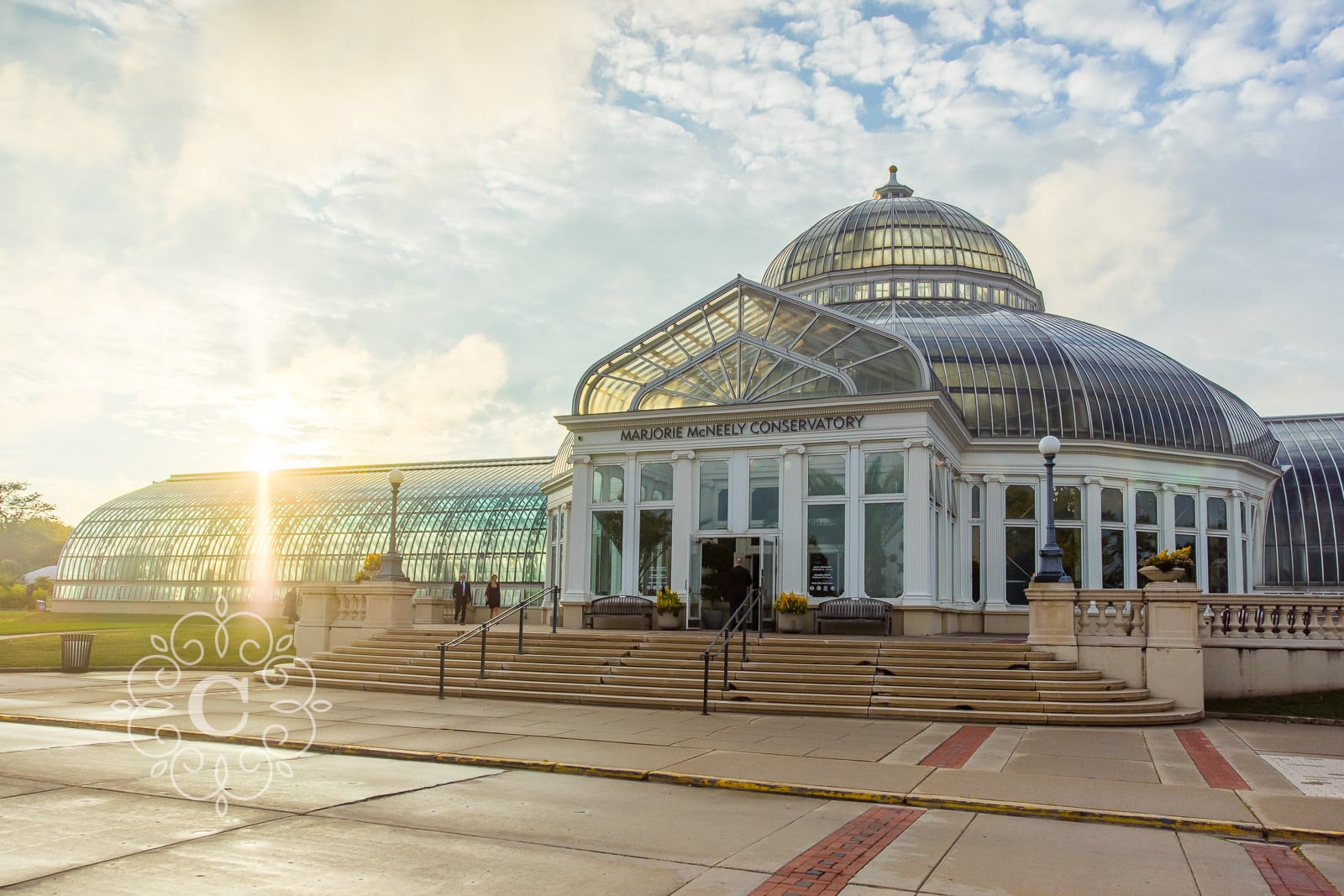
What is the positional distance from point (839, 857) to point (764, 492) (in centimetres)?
1815

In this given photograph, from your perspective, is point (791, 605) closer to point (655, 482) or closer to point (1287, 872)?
point (655, 482)

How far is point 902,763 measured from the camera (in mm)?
12812

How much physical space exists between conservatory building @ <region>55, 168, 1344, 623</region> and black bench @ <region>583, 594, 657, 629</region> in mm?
366

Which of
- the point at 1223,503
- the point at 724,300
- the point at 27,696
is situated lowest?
the point at 27,696

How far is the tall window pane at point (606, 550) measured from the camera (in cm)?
2762

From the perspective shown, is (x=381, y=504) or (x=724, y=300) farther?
(x=381, y=504)

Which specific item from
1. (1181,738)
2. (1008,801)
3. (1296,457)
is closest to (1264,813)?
(1008,801)

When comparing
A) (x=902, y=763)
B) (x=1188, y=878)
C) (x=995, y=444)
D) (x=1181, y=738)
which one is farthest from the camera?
(x=995, y=444)

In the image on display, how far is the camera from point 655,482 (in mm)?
27578

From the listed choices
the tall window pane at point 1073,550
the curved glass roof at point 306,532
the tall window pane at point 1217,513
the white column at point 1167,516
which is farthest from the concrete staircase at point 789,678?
the curved glass roof at point 306,532

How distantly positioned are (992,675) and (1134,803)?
27.1 feet

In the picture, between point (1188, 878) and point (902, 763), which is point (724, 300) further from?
point (1188, 878)

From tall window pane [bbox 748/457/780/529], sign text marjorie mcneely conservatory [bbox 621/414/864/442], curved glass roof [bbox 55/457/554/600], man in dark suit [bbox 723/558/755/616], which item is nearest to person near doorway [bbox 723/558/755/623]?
man in dark suit [bbox 723/558/755/616]

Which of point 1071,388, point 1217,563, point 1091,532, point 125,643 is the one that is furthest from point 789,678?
point 1217,563
